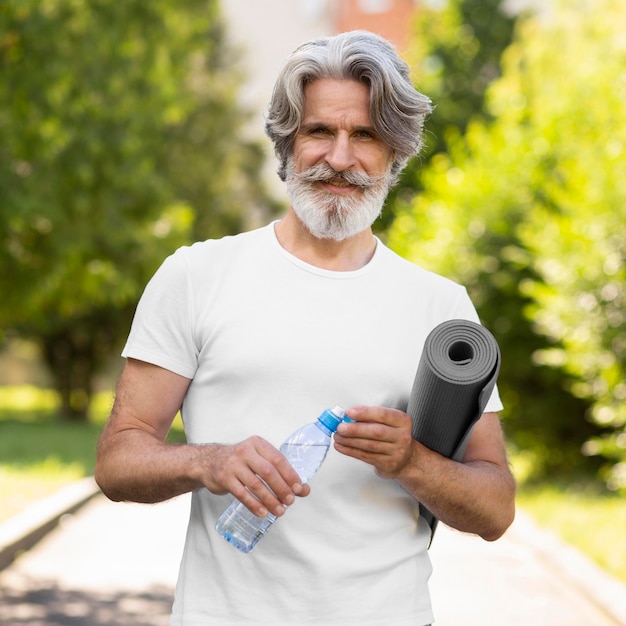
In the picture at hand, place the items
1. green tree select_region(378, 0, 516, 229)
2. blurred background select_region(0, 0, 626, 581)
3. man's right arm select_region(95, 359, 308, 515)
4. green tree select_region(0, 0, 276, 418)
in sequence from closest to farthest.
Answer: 1. man's right arm select_region(95, 359, 308, 515)
2. blurred background select_region(0, 0, 626, 581)
3. green tree select_region(0, 0, 276, 418)
4. green tree select_region(378, 0, 516, 229)

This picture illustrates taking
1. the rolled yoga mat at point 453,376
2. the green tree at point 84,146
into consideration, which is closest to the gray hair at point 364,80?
the rolled yoga mat at point 453,376

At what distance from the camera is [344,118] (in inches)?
111

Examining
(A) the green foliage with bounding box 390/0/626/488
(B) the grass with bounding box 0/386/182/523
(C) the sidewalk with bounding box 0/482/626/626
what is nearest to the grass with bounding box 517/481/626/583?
(C) the sidewalk with bounding box 0/482/626/626

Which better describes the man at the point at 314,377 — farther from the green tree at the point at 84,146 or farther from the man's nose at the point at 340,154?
the green tree at the point at 84,146

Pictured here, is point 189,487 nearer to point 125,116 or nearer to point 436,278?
point 436,278

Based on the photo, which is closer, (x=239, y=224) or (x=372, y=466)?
(x=372, y=466)

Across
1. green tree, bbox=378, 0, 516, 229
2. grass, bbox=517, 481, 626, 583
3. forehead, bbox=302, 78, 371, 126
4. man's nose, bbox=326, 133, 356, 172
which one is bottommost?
man's nose, bbox=326, 133, 356, 172

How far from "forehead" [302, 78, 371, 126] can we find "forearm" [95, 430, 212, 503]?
809mm

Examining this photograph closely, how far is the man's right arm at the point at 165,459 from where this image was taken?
7.61 ft

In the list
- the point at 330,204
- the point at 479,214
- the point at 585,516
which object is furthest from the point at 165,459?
the point at 479,214

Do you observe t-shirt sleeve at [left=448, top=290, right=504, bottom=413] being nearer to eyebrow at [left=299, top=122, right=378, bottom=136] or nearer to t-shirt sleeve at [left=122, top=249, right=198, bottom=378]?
eyebrow at [left=299, top=122, right=378, bottom=136]

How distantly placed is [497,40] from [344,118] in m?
36.2

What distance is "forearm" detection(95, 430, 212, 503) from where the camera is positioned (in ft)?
8.27

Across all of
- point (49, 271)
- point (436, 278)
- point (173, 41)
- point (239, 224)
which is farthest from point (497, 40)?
point (436, 278)
